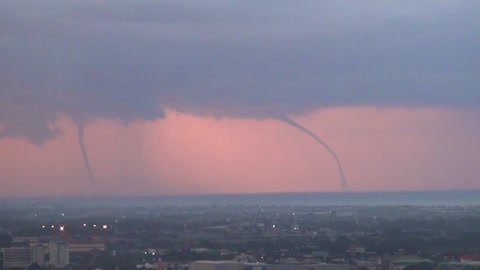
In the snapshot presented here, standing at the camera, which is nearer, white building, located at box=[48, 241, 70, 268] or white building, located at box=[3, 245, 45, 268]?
white building, located at box=[3, 245, 45, 268]

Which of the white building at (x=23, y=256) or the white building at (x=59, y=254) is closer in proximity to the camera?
the white building at (x=23, y=256)

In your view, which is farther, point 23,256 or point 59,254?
point 59,254

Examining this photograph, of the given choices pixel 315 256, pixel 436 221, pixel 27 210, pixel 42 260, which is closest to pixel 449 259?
pixel 315 256

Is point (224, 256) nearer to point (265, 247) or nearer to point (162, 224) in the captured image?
point (265, 247)
